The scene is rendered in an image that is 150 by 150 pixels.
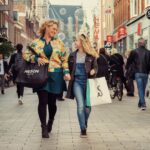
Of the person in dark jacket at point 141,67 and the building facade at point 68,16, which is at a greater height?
the building facade at point 68,16

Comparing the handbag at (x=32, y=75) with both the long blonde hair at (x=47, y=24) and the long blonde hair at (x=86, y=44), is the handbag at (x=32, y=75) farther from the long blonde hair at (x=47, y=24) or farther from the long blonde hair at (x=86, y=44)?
the long blonde hair at (x=86, y=44)

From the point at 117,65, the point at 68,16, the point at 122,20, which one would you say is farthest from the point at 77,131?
the point at 68,16

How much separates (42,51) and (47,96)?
686 mm

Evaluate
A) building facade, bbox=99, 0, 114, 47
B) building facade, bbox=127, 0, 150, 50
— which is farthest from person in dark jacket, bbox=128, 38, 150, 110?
building facade, bbox=99, 0, 114, 47

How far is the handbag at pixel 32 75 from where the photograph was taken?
898 centimetres

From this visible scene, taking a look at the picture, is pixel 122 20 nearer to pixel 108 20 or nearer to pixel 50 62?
pixel 108 20

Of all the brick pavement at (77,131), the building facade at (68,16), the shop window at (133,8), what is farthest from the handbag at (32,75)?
the building facade at (68,16)

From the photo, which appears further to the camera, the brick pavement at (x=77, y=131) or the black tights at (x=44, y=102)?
the black tights at (x=44, y=102)

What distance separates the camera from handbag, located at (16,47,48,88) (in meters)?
8.98

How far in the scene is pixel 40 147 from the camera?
317 inches

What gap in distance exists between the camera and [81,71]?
9602mm

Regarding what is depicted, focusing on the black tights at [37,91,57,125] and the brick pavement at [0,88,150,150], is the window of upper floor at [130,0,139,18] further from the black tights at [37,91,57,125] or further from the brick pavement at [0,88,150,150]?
the black tights at [37,91,57,125]

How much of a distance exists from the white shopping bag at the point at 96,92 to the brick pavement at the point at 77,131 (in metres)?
0.51

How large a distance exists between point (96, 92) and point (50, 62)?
1022 mm
